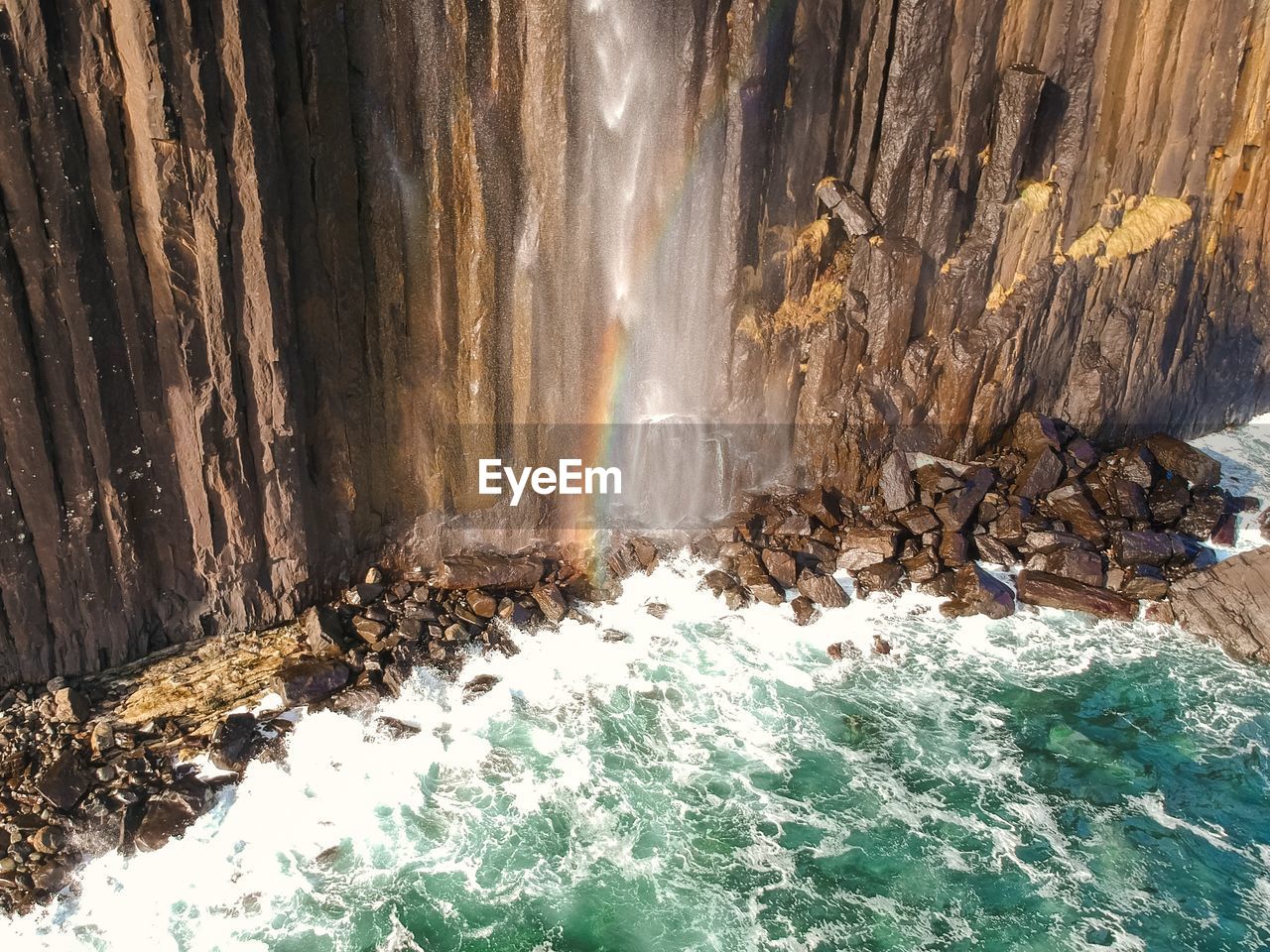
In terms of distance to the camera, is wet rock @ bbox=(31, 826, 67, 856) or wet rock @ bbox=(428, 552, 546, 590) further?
wet rock @ bbox=(428, 552, 546, 590)

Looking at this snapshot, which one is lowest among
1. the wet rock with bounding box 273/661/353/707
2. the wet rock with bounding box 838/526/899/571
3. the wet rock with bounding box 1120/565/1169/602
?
the wet rock with bounding box 273/661/353/707

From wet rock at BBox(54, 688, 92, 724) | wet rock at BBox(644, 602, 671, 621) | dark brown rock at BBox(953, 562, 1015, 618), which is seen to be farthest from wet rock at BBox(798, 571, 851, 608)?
wet rock at BBox(54, 688, 92, 724)

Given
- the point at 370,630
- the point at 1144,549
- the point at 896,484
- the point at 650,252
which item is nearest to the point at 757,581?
the point at 896,484

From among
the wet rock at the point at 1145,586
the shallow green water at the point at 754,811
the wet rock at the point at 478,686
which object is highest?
the wet rock at the point at 1145,586

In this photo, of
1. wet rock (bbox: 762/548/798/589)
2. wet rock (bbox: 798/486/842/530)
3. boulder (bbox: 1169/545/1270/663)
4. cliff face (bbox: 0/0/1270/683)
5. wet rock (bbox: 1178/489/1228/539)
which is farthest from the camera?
wet rock (bbox: 1178/489/1228/539)

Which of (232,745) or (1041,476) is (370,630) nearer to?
(232,745)

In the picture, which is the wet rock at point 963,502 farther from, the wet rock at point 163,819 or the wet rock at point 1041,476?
the wet rock at point 163,819

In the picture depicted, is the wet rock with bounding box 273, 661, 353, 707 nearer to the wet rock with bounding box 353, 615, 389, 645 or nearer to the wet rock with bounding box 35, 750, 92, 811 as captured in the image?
the wet rock with bounding box 353, 615, 389, 645

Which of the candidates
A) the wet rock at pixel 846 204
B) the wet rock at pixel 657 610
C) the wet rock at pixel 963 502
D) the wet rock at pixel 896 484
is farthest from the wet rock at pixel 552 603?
the wet rock at pixel 846 204
